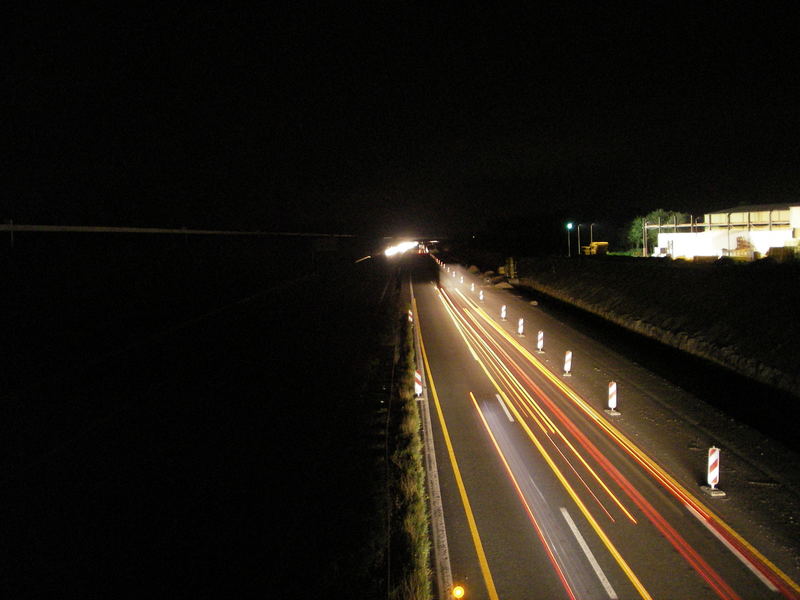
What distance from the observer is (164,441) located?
40.4 ft

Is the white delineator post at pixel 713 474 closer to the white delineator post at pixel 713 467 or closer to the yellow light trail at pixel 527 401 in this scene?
the white delineator post at pixel 713 467

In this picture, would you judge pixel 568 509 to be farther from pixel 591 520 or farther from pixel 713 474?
pixel 713 474

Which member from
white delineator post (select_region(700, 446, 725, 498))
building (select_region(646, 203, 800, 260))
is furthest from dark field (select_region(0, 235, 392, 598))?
building (select_region(646, 203, 800, 260))

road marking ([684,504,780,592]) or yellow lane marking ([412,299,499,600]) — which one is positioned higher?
yellow lane marking ([412,299,499,600])

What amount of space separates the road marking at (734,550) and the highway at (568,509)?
2cm

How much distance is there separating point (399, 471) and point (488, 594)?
12.0 feet

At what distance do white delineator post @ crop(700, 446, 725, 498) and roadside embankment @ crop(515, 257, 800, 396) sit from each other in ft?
27.1

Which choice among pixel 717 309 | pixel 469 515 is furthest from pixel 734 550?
pixel 717 309

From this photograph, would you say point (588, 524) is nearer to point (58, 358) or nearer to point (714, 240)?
point (58, 358)

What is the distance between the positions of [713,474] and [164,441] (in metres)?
12.1

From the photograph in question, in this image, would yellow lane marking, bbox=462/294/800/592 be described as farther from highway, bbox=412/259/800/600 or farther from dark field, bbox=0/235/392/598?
dark field, bbox=0/235/392/598

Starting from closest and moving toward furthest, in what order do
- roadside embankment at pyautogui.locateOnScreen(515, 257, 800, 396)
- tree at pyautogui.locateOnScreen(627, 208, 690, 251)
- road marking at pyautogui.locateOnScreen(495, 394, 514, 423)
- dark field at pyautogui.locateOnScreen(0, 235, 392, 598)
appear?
dark field at pyautogui.locateOnScreen(0, 235, 392, 598)
road marking at pyautogui.locateOnScreen(495, 394, 514, 423)
roadside embankment at pyautogui.locateOnScreen(515, 257, 800, 396)
tree at pyautogui.locateOnScreen(627, 208, 690, 251)

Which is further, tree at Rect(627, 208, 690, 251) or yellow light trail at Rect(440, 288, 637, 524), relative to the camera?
tree at Rect(627, 208, 690, 251)

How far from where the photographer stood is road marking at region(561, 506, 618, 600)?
21.2ft
